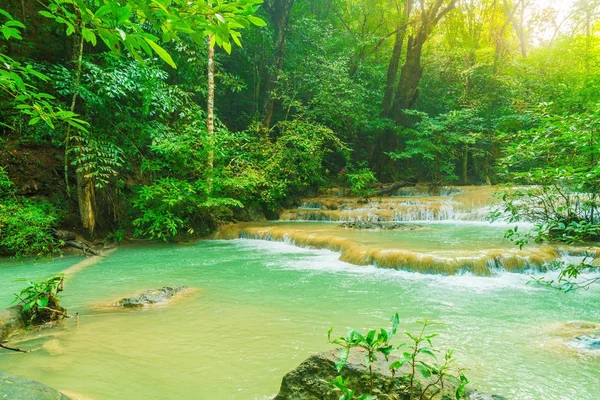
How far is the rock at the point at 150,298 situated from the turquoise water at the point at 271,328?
0.26 metres

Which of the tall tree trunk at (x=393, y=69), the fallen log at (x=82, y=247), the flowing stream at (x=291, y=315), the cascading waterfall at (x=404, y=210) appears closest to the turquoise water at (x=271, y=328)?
the flowing stream at (x=291, y=315)

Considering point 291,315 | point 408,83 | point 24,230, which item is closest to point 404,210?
point 408,83

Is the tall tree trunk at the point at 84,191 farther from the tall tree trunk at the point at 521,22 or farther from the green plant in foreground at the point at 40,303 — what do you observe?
→ the tall tree trunk at the point at 521,22

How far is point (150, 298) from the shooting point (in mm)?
4770

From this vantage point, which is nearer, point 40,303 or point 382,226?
point 40,303

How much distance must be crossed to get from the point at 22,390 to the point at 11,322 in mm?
2128

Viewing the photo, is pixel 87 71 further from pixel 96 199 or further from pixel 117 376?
pixel 117 376

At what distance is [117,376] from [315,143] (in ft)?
35.8

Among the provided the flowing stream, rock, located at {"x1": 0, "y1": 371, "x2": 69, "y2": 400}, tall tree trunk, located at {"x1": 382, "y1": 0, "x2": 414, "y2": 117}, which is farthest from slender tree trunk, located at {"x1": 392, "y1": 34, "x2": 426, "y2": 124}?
rock, located at {"x1": 0, "y1": 371, "x2": 69, "y2": 400}

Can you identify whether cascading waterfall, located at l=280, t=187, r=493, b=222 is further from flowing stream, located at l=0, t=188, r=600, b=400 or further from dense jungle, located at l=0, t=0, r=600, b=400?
flowing stream, located at l=0, t=188, r=600, b=400

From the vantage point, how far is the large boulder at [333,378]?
196cm

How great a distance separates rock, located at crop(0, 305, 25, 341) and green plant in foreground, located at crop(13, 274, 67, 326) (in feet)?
0.19

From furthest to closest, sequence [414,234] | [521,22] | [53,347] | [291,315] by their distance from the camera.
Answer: [521,22] → [414,234] → [291,315] → [53,347]

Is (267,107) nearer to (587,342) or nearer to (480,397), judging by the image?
(587,342)
